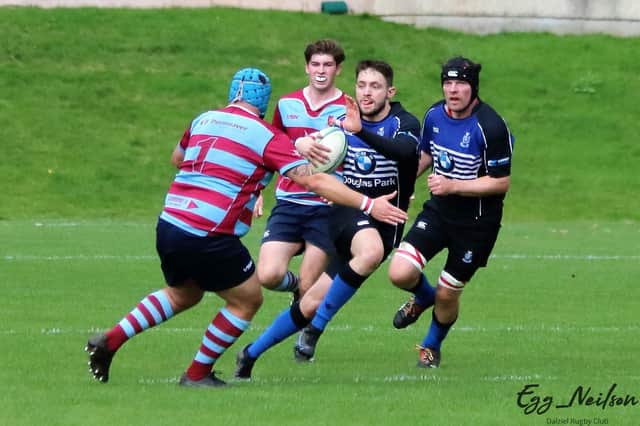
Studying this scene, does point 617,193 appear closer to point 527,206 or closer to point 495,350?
point 527,206

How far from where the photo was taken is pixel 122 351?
32.0 feet

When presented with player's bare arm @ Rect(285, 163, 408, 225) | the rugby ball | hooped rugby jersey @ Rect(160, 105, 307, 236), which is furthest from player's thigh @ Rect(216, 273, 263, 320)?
the rugby ball

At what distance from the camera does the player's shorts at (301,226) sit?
10289mm

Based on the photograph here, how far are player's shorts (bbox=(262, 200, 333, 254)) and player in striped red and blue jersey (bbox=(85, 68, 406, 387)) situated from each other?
1855 mm

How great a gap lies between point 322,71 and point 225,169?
226 cm

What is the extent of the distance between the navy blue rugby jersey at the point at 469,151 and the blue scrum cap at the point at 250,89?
162 centimetres

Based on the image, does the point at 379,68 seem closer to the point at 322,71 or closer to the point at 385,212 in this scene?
the point at 322,71

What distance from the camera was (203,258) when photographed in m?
8.18

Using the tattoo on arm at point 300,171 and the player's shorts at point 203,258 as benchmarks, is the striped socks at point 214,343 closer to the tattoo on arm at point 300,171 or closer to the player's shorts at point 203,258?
the player's shorts at point 203,258

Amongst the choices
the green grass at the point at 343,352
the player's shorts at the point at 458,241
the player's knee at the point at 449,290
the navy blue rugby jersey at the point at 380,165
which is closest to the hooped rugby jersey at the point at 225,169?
the green grass at the point at 343,352

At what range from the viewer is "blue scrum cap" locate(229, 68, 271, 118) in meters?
8.40

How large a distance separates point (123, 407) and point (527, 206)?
60.6 ft

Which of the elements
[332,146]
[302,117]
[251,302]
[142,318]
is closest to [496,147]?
[332,146]

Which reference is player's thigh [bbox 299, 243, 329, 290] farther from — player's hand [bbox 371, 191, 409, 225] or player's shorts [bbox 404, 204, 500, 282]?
player's hand [bbox 371, 191, 409, 225]
